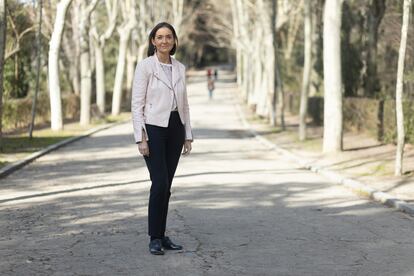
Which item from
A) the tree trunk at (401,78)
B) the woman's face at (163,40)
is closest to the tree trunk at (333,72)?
the tree trunk at (401,78)

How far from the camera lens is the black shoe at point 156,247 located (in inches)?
263

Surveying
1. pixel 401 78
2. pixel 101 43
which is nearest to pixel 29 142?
pixel 401 78

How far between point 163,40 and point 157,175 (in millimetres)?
1137

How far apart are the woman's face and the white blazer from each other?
0.10 meters

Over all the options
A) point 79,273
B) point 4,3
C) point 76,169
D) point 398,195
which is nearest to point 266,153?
point 76,169

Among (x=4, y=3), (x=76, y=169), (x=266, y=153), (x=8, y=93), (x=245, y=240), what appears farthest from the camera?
(x=8, y=93)

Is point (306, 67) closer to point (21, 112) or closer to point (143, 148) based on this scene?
point (21, 112)

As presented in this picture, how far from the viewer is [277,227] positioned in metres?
8.29

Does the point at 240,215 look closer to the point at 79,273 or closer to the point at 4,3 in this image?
the point at 79,273

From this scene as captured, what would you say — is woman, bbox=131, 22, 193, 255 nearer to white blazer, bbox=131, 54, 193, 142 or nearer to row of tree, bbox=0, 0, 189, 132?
white blazer, bbox=131, 54, 193, 142

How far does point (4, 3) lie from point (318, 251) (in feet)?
38.4

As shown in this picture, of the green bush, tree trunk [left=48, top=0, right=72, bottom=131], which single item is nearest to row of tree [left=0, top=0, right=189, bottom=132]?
tree trunk [left=48, top=0, right=72, bottom=131]

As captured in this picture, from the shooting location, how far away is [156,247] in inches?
264

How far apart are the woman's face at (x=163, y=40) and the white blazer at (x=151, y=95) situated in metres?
0.10
